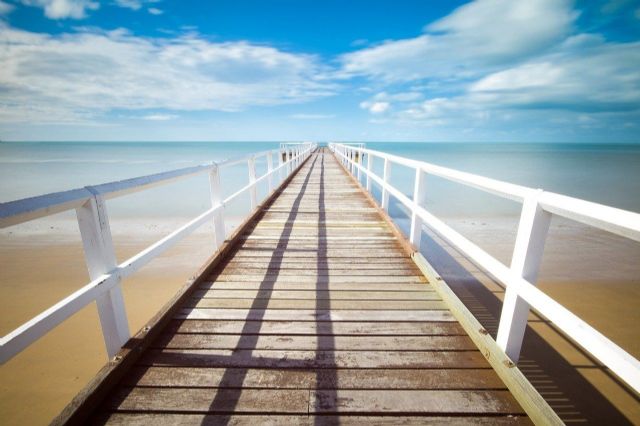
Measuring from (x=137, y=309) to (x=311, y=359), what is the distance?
5.18 meters

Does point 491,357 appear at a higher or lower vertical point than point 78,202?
lower

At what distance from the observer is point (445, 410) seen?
1.58 metres

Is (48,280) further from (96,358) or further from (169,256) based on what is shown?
(96,358)

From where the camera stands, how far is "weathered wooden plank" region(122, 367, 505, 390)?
5.63 ft

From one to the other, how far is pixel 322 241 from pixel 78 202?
2994 millimetres

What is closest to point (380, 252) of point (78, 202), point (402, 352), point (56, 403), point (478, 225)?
point (402, 352)

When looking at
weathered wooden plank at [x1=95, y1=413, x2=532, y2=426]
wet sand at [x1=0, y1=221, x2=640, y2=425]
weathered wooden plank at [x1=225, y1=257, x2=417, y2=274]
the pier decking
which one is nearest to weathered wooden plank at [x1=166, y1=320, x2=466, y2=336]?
the pier decking

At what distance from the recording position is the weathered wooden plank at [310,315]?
2354mm

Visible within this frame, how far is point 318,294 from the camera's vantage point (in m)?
2.75

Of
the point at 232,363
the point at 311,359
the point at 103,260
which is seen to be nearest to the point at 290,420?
the point at 311,359

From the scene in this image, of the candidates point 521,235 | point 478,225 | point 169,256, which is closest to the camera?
point 521,235

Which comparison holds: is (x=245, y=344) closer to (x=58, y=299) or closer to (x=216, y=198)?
(x=216, y=198)

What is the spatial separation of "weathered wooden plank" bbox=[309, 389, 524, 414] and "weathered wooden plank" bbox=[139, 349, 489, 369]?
20 centimetres

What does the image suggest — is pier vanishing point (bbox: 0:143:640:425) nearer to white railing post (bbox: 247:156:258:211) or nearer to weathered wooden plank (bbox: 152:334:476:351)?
weathered wooden plank (bbox: 152:334:476:351)
